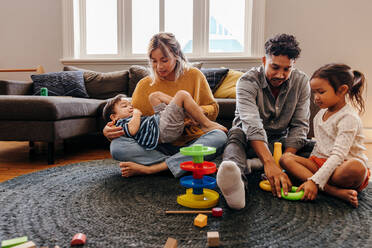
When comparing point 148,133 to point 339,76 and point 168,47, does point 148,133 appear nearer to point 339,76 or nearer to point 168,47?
point 168,47

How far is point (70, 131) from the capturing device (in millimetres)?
1839

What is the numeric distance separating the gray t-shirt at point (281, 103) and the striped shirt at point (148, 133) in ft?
1.39

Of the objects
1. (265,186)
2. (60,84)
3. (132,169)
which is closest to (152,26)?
(60,84)

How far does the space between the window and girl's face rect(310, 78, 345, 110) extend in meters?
2.05

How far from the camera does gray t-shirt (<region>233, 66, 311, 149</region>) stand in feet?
4.26

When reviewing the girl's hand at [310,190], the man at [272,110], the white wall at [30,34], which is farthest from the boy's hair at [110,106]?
the white wall at [30,34]

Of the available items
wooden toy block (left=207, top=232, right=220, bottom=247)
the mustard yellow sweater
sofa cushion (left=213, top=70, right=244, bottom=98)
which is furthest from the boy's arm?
sofa cushion (left=213, top=70, right=244, bottom=98)

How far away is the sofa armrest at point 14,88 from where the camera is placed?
233 centimetres

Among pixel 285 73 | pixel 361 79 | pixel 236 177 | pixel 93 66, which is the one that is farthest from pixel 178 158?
pixel 93 66

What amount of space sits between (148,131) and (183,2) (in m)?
2.25

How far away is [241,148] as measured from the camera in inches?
47.6

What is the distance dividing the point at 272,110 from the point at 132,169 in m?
0.73

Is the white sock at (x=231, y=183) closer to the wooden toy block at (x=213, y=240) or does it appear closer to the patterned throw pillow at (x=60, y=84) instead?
the wooden toy block at (x=213, y=240)

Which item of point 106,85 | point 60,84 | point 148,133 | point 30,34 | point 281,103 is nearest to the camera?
point 281,103
